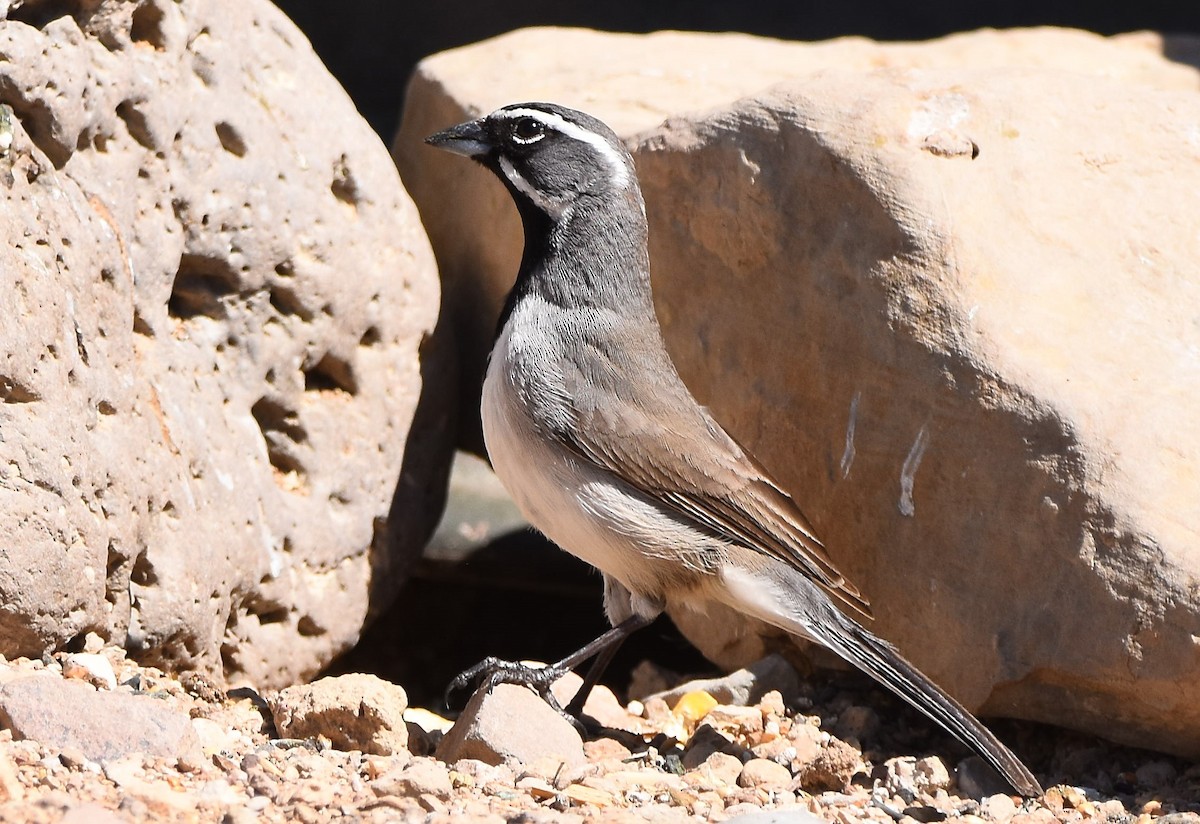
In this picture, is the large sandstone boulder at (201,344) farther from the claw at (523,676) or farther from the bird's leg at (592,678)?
the bird's leg at (592,678)

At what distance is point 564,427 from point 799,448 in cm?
102

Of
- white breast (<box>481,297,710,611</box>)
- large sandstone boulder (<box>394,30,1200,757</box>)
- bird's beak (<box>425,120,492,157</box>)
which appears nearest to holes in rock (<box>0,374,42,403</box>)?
white breast (<box>481,297,710,611</box>)

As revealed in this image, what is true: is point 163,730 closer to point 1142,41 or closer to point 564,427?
point 564,427

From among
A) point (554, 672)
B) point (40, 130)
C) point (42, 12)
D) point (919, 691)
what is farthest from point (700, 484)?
point (42, 12)

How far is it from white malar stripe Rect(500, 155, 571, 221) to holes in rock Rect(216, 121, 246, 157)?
38.6 inches

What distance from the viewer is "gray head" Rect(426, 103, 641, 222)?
5.12m

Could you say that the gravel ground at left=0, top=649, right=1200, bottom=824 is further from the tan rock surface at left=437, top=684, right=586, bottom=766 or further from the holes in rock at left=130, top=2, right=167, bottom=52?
the holes in rock at left=130, top=2, right=167, bottom=52

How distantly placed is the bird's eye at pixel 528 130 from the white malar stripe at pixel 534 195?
0.10m

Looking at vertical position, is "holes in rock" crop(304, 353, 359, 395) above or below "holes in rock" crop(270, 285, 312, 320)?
below

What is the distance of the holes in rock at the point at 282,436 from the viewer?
5.33 m

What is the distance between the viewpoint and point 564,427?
4.77m

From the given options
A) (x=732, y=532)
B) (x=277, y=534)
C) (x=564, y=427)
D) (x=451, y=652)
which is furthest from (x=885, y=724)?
(x=451, y=652)

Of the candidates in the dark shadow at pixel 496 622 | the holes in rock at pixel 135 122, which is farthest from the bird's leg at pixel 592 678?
the holes in rock at pixel 135 122

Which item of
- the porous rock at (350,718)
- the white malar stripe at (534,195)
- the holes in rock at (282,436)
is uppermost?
the white malar stripe at (534,195)
